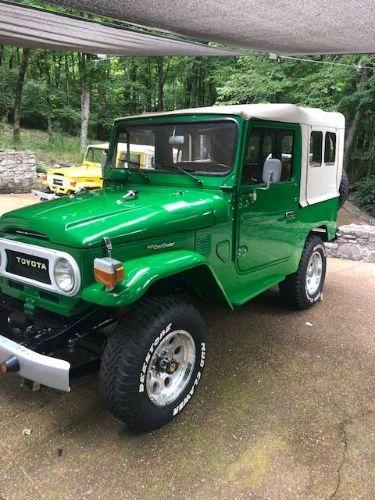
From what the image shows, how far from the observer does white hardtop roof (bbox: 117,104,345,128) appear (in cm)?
348

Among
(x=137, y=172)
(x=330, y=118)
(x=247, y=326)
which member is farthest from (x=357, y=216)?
(x=137, y=172)

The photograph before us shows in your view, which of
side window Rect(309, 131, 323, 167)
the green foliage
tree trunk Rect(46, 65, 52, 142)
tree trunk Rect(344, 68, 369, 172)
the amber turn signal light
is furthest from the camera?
tree trunk Rect(46, 65, 52, 142)

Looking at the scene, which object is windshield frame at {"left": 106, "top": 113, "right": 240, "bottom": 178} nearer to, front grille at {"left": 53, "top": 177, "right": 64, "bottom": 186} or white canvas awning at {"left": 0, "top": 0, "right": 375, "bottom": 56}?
white canvas awning at {"left": 0, "top": 0, "right": 375, "bottom": 56}

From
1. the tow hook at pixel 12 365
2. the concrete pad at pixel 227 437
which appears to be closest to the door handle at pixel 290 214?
the concrete pad at pixel 227 437

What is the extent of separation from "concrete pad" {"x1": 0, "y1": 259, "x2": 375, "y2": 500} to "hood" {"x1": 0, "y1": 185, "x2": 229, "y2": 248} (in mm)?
1253

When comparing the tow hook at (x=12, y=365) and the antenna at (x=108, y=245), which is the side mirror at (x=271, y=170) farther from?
the tow hook at (x=12, y=365)

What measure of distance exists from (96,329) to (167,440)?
87cm

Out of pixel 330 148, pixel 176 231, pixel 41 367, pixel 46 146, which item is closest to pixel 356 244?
pixel 330 148

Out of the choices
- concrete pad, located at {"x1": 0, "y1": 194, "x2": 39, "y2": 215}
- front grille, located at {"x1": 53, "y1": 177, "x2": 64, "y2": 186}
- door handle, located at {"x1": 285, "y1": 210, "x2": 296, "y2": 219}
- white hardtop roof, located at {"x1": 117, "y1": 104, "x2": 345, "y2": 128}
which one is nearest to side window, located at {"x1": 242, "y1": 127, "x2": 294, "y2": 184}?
white hardtop roof, located at {"x1": 117, "y1": 104, "x2": 345, "y2": 128}

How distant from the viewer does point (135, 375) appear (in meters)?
2.52

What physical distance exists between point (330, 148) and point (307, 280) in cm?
154

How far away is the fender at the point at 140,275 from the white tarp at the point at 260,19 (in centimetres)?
216

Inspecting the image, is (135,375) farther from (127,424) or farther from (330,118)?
(330,118)

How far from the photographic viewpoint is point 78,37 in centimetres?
459
